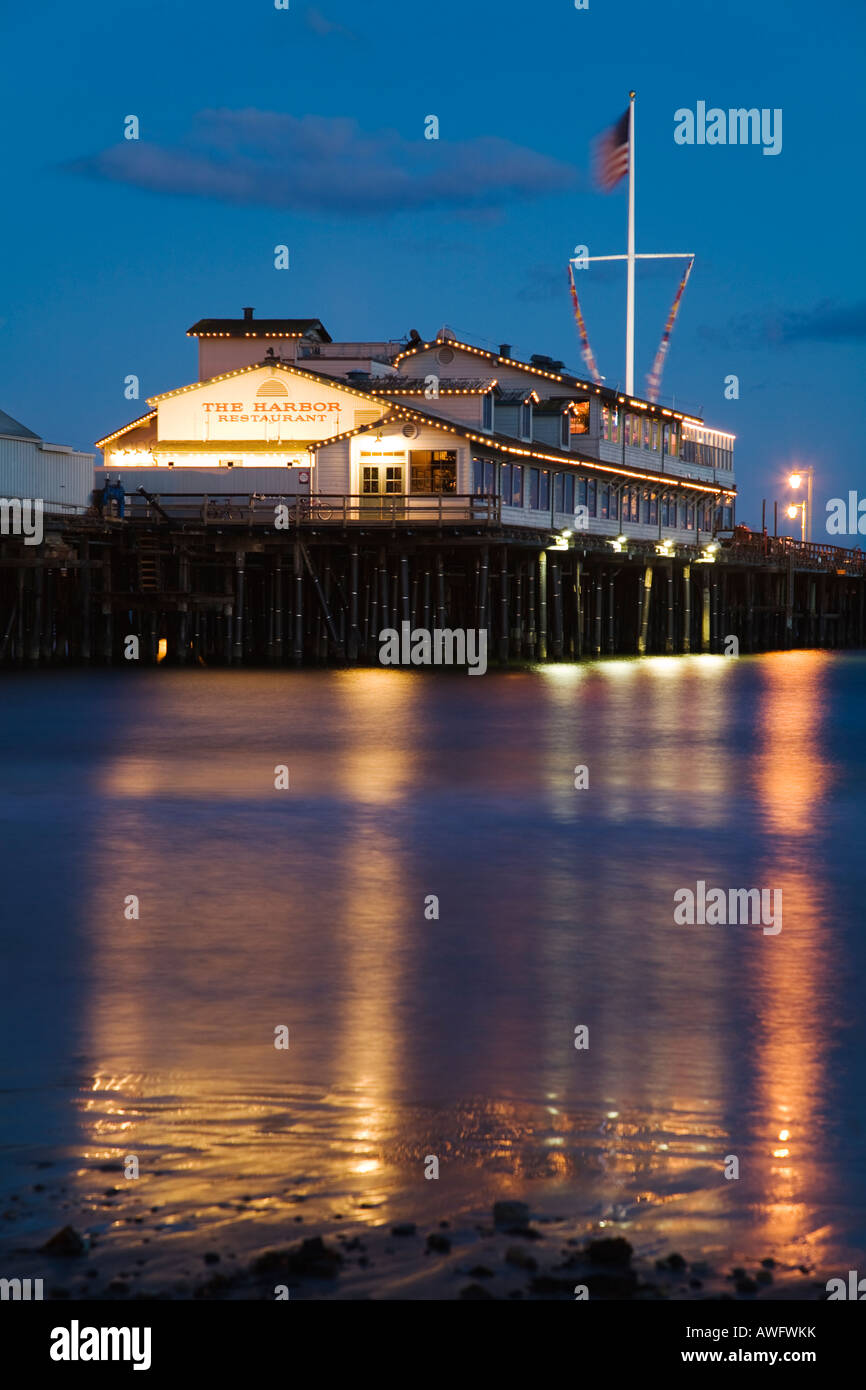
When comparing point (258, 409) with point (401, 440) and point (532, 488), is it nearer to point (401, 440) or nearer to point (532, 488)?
point (401, 440)

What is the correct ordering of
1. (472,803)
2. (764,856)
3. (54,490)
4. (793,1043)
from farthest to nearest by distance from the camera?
(54,490), (472,803), (764,856), (793,1043)

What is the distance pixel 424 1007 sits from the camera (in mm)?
10258

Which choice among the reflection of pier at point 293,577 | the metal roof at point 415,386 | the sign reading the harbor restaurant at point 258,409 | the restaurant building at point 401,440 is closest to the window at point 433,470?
the restaurant building at point 401,440

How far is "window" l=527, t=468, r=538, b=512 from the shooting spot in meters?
61.2

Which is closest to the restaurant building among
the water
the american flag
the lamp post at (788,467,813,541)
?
the american flag

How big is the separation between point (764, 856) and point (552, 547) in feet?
141

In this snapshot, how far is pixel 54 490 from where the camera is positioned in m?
53.8

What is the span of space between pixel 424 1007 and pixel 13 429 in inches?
1770

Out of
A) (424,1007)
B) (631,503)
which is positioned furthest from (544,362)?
(424,1007)

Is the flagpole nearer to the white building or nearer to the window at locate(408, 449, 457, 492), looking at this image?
the window at locate(408, 449, 457, 492)

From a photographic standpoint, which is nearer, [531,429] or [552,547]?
[552,547]

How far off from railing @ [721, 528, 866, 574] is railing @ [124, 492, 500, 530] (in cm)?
3184

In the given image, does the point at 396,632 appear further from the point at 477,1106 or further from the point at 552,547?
the point at 477,1106
